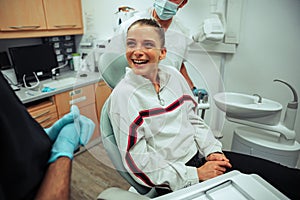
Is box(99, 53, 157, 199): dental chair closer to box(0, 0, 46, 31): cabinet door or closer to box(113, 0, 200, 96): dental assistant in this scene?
box(113, 0, 200, 96): dental assistant

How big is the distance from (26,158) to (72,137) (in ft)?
0.72

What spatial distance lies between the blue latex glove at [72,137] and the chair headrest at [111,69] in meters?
0.18

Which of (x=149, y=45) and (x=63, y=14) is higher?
(x=63, y=14)

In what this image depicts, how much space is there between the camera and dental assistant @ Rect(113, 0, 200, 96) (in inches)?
31.4

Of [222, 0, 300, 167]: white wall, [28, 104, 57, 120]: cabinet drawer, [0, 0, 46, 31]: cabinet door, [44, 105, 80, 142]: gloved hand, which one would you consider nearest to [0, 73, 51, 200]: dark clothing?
[44, 105, 80, 142]: gloved hand

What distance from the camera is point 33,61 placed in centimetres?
202

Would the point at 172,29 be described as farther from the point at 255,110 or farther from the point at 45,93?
the point at 45,93

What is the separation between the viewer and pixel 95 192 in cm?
169

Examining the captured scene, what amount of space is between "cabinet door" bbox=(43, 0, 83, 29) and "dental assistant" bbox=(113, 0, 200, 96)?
5.19 ft

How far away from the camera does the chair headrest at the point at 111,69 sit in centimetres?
78

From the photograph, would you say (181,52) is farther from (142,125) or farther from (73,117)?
(73,117)

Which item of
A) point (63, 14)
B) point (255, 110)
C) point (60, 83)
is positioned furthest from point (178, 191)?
point (63, 14)

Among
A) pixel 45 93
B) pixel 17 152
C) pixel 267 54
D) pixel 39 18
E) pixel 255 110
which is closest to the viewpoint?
pixel 17 152

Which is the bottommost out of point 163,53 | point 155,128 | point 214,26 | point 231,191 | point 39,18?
point 231,191
